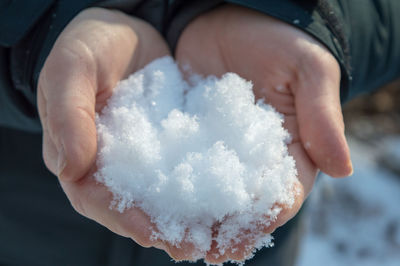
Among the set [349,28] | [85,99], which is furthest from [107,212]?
[349,28]

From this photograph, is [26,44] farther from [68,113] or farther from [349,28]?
[349,28]

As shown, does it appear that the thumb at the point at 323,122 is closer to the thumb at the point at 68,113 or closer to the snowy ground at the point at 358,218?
the thumb at the point at 68,113

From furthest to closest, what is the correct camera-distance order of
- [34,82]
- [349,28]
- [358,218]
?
1. [358,218]
2. [349,28]
3. [34,82]

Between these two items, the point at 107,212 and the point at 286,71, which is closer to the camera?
the point at 107,212

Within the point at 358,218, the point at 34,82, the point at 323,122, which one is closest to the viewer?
the point at 323,122

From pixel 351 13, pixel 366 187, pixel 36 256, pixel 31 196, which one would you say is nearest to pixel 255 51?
pixel 351 13

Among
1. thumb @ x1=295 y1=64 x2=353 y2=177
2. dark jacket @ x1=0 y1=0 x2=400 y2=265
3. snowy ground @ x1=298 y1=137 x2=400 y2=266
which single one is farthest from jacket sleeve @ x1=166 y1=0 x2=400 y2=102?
snowy ground @ x1=298 y1=137 x2=400 y2=266
